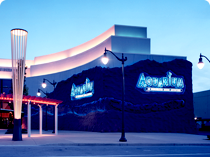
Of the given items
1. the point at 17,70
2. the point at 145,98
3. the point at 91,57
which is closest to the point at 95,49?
the point at 91,57

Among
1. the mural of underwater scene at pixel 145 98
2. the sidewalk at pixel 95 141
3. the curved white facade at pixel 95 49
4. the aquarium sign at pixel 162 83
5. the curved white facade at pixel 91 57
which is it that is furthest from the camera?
the curved white facade at pixel 95 49

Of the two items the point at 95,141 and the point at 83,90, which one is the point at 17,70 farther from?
the point at 83,90

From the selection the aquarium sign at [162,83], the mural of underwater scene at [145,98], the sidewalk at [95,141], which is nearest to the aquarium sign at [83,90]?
the mural of underwater scene at [145,98]

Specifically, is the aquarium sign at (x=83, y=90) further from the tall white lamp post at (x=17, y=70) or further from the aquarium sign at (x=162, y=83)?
the tall white lamp post at (x=17, y=70)

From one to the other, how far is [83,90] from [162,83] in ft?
35.6

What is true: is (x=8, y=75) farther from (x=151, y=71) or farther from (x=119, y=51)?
(x=151, y=71)

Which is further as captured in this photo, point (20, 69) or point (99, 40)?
point (99, 40)

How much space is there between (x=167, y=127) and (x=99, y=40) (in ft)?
50.1

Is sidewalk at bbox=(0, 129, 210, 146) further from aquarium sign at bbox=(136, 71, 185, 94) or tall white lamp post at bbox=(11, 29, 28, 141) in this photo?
aquarium sign at bbox=(136, 71, 185, 94)

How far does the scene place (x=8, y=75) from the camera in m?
53.2

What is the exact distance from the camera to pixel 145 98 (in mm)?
32531

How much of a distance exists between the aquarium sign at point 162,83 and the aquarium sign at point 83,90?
21.2 ft

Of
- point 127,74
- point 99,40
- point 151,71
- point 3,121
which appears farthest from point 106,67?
point 3,121

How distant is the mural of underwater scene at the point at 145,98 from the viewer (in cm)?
3184
